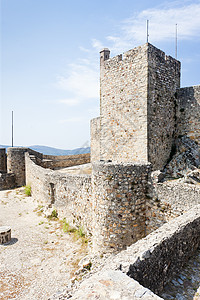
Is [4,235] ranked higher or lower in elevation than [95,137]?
lower

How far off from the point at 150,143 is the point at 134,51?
4487 millimetres

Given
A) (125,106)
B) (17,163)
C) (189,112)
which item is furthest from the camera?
(17,163)

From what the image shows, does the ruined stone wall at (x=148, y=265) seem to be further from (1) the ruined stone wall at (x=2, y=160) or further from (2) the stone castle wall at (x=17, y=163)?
(1) the ruined stone wall at (x=2, y=160)

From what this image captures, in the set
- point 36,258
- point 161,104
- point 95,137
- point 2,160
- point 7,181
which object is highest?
point 161,104

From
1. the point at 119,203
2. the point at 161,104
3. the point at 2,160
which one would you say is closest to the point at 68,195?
the point at 119,203

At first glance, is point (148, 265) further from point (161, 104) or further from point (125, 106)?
point (161, 104)

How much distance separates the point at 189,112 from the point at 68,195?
7.65m

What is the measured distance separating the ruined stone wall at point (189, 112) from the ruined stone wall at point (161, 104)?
1.02 feet

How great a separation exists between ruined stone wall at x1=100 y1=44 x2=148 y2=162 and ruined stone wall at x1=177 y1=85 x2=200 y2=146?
2.74 meters

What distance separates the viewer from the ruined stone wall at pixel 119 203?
625 cm

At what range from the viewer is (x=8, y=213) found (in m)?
12.1

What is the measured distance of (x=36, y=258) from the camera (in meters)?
7.46

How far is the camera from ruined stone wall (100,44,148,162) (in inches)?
365

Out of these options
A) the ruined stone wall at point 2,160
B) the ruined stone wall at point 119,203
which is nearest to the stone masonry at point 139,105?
the ruined stone wall at point 119,203
